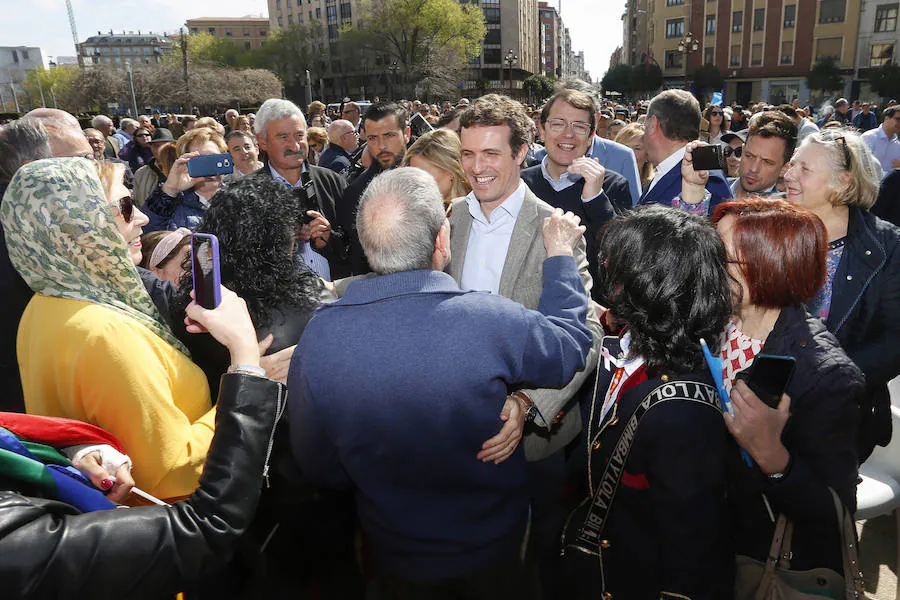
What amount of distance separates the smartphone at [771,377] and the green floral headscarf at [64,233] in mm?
1907

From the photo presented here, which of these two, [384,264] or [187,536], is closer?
[187,536]

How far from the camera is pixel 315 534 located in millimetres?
2223

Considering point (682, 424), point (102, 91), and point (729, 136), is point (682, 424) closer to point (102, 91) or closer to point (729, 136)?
point (729, 136)

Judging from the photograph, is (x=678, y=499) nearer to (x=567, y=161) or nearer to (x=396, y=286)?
(x=396, y=286)

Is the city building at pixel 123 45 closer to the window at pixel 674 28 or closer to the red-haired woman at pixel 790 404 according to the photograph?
the window at pixel 674 28

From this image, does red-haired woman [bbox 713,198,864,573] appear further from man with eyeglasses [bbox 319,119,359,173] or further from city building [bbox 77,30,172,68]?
city building [bbox 77,30,172,68]

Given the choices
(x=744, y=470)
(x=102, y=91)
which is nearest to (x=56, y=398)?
(x=744, y=470)

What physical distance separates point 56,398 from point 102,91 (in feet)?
149

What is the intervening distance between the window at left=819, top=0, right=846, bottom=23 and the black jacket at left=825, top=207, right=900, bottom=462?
188 ft

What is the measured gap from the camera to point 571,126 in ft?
11.9

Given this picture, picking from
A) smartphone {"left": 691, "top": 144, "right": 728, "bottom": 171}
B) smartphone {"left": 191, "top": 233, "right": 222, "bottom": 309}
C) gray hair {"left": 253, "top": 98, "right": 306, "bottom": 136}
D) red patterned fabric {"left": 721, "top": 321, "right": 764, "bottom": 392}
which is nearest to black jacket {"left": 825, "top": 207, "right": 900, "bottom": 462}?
smartphone {"left": 691, "top": 144, "right": 728, "bottom": 171}

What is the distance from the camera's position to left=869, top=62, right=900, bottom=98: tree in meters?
37.6

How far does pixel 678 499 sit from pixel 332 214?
11.7 ft

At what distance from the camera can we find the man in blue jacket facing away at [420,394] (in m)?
1.44
